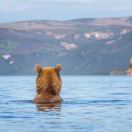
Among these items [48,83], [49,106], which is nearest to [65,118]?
[49,106]

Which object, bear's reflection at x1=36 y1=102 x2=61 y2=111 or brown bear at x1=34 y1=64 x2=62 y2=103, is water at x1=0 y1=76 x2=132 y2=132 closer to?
bear's reflection at x1=36 y1=102 x2=61 y2=111

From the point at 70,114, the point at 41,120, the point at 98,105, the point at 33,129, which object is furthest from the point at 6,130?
the point at 98,105

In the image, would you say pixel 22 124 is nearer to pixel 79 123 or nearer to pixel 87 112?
pixel 79 123

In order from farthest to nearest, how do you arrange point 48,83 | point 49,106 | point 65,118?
point 48,83 < point 49,106 < point 65,118

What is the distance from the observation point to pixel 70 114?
27594 mm

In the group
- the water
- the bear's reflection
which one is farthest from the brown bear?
the water

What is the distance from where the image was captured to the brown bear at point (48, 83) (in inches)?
1193

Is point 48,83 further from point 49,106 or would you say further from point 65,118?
point 65,118

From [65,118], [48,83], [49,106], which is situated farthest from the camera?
[48,83]

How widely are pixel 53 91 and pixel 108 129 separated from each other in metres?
8.16

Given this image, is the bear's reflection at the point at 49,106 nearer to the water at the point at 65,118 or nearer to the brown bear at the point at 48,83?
the water at the point at 65,118

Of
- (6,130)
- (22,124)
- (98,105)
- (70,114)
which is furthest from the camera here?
(98,105)

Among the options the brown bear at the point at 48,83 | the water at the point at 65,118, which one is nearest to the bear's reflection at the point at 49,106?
the water at the point at 65,118

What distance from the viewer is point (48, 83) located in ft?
99.7
